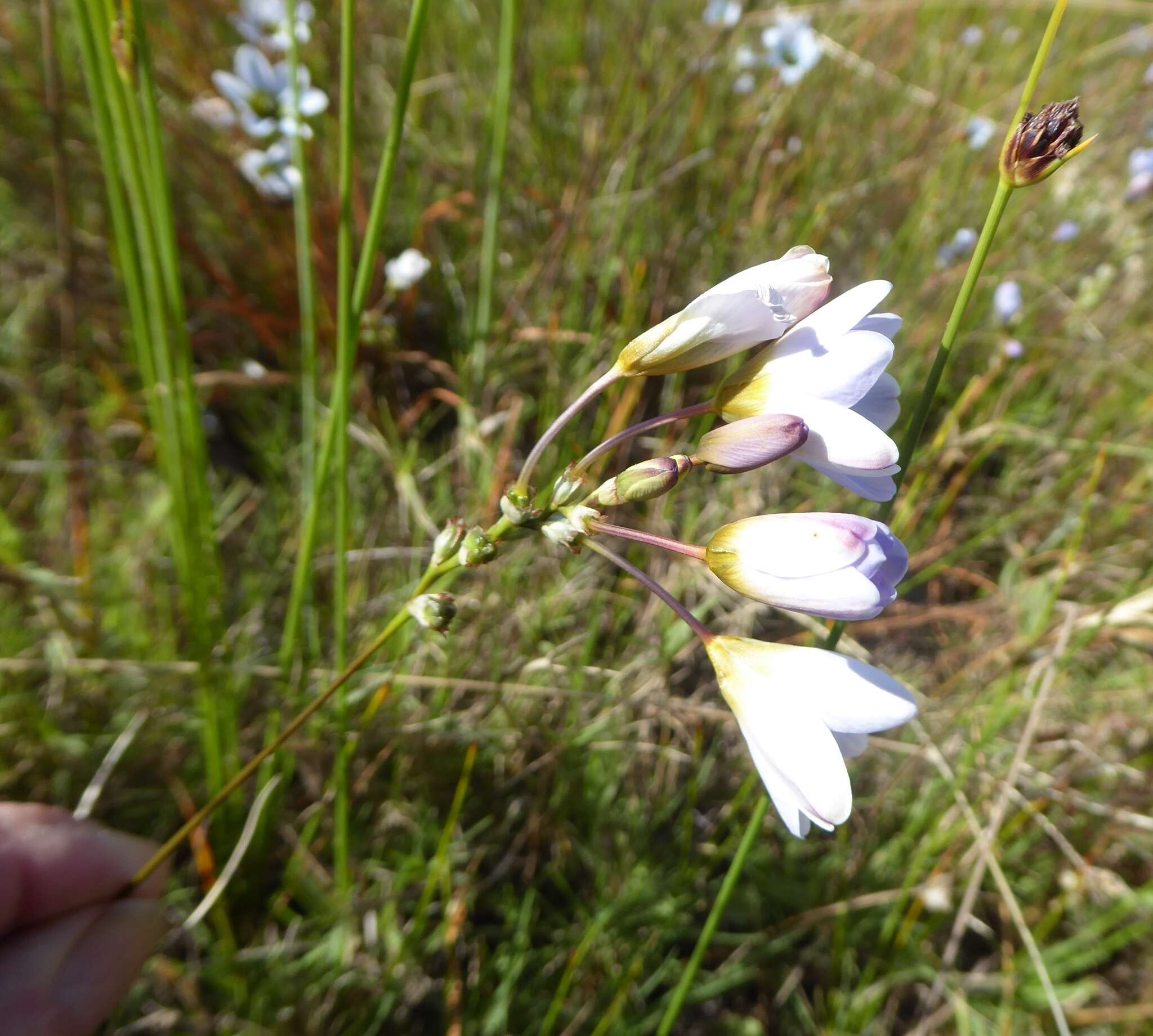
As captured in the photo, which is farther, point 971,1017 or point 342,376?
point 971,1017

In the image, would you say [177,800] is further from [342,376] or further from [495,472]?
[342,376]

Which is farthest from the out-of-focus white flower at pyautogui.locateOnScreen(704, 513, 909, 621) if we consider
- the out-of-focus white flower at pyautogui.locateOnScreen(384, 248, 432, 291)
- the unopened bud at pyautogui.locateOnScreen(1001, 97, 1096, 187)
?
the out-of-focus white flower at pyautogui.locateOnScreen(384, 248, 432, 291)

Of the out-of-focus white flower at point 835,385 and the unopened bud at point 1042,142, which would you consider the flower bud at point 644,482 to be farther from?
the unopened bud at point 1042,142

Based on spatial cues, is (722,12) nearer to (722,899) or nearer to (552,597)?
(552,597)

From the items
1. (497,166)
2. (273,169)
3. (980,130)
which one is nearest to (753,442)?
(497,166)

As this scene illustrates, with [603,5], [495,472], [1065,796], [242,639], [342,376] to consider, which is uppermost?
[603,5]

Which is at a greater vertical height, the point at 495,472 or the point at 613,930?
the point at 495,472

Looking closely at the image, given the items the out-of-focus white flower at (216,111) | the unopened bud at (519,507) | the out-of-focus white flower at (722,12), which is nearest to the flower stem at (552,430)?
the unopened bud at (519,507)

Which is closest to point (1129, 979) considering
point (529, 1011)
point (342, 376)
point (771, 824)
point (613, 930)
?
point (771, 824)
